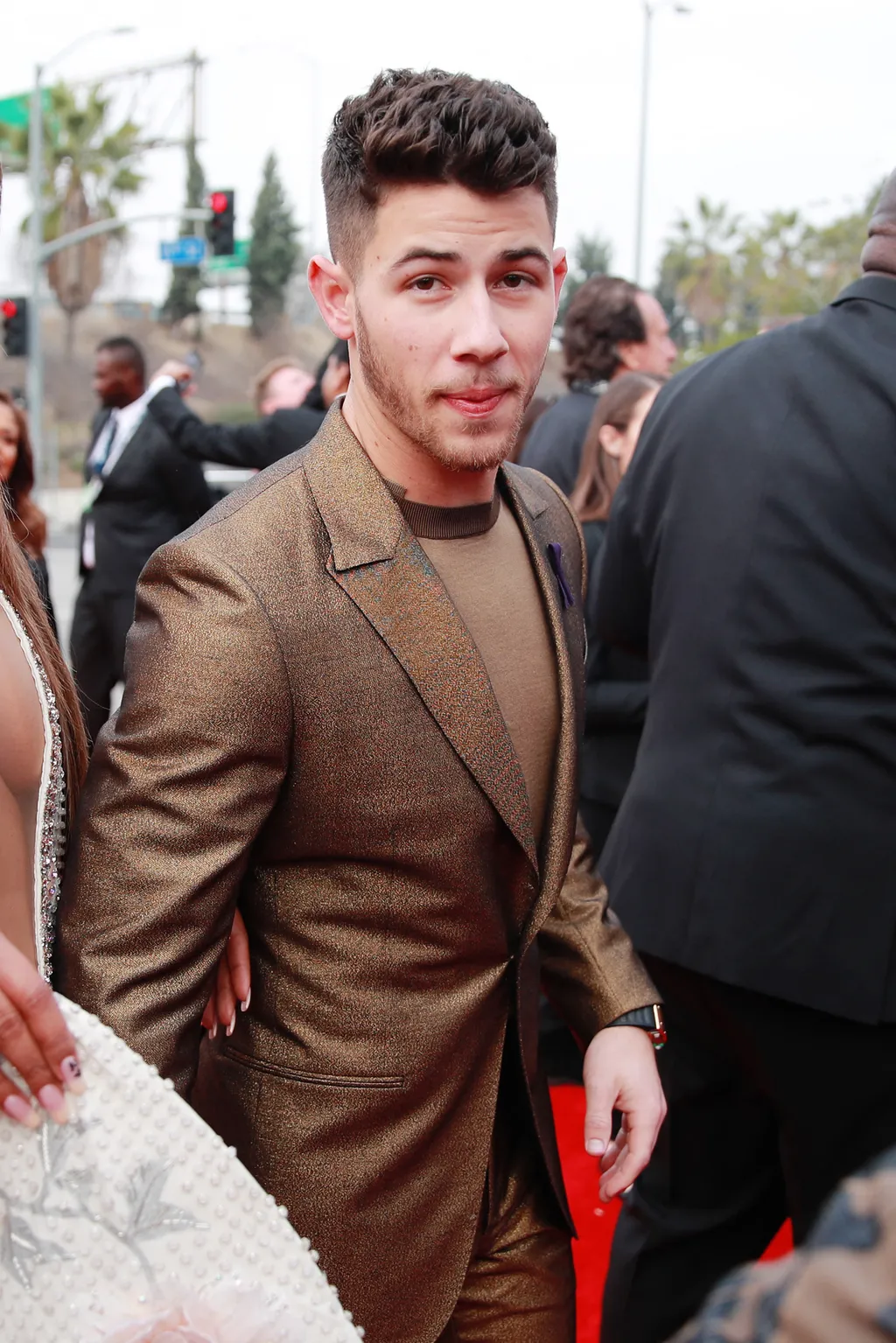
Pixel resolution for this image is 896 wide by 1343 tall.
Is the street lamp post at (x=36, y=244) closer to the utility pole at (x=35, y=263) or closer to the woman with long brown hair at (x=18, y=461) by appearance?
the utility pole at (x=35, y=263)

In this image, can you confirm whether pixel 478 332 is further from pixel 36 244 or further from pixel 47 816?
pixel 36 244

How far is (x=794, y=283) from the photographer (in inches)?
1501

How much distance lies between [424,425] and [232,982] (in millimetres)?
682

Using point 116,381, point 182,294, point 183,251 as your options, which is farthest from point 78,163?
point 116,381

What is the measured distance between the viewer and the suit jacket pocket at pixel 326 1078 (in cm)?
175

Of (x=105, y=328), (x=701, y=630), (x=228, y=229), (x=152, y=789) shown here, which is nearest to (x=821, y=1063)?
(x=701, y=630)

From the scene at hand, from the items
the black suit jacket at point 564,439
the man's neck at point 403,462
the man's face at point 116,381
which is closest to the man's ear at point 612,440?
the black suit jacket at point 564,439

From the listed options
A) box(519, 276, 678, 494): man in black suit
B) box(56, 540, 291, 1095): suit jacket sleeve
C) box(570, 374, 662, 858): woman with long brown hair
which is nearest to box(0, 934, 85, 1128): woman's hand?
box(56, 540, 291, 1095): suit jacket sleeve

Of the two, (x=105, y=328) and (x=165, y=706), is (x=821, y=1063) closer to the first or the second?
(x=165, y=706)

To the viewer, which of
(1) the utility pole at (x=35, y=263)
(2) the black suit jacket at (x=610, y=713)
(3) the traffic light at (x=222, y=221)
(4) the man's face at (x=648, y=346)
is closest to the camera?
(2) the black suit jacket at (x=610, y=713)

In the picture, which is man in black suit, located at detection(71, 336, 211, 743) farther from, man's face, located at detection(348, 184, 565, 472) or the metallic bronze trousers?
man's face, located at detection(348, 184, 565, 472)

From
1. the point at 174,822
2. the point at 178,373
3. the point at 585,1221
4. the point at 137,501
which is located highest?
the point at 174,822

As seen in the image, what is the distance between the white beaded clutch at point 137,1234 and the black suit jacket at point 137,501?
20.2 feet

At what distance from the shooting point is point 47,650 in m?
1.74
